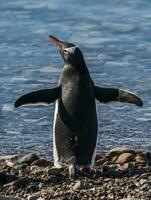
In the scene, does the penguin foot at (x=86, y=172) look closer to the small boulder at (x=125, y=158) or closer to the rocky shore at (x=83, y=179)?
the rocky shore at (x=83, y=179)

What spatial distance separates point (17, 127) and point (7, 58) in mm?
2967

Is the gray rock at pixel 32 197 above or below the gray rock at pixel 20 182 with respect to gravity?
above

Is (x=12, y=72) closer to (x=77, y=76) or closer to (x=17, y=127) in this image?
(x=17, y=127)

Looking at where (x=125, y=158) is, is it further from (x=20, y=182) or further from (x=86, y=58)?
(x=86, y=58)

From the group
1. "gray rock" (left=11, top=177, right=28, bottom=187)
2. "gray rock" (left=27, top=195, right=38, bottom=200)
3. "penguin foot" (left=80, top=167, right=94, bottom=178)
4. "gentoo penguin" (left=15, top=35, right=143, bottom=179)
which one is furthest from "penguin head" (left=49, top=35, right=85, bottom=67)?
"gray rock" (left=27, top=195, right=38, bottom=200)

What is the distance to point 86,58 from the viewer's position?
11.8m

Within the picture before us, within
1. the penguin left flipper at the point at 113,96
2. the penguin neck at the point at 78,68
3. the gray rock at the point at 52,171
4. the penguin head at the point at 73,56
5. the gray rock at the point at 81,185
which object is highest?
the penguin head at the point at 73,56

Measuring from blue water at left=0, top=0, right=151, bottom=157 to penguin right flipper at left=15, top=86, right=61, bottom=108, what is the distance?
27.0 inches

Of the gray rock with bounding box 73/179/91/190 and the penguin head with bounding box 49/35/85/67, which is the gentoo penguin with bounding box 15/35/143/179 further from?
the gray rock with bounding box 73/179/91/190

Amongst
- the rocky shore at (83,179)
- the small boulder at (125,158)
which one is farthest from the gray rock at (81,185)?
the small boulder at (125,158)

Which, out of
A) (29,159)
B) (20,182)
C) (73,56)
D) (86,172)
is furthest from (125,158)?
(20,182)

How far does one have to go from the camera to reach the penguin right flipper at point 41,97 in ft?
24.5

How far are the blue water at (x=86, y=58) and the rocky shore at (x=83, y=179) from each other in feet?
2.19

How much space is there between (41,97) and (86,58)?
4347 millimetres
